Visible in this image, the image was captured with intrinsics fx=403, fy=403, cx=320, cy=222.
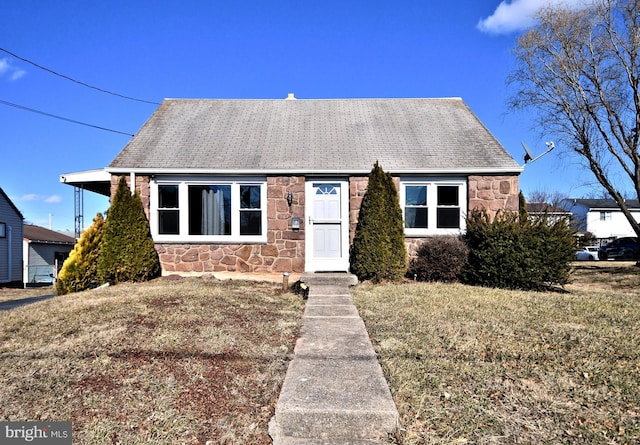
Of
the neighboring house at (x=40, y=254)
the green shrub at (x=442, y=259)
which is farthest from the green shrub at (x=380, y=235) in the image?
the neighboring house at (x=40, y=254)

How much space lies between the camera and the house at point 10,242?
2375cm

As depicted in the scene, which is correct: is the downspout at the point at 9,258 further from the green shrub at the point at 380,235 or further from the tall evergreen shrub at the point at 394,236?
the tall evergreen shrub at the point at 394,236

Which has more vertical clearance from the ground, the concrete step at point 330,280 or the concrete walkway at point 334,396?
the concrete step at point 330,280

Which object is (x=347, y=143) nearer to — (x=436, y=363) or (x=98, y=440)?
(x=436, y=363)

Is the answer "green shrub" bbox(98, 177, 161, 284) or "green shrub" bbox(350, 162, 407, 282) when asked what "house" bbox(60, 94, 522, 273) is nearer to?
"green shrub" bbox(98, 177, 161, 284)

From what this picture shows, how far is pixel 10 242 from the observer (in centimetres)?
2448

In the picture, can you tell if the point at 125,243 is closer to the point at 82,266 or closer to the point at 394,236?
the point at 82,266

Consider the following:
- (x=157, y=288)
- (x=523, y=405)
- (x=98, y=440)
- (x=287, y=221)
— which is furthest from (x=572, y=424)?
(x=287, y=221)

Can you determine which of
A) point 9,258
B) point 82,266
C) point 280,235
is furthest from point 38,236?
point 280,235

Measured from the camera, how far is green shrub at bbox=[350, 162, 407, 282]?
8953 millimetres

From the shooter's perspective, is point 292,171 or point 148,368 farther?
point 292,171

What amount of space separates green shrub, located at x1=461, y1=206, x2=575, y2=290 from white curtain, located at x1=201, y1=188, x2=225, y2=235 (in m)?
6.24

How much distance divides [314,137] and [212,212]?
11.6 ft

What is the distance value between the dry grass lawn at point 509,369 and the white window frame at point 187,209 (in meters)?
4.44
